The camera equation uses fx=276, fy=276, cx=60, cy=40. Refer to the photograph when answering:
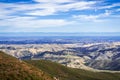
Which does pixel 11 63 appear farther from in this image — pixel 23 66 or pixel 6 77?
pixel 6 77

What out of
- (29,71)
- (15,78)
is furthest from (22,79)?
(29,71)

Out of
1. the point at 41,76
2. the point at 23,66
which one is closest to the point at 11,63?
the point at 23,66

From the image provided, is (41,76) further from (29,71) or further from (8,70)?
(8,70)

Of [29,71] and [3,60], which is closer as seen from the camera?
[29,71]

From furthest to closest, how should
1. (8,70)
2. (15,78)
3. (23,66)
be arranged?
(23,66), (8,70), (15,78)

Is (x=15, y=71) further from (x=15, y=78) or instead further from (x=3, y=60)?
(x=3, y=60)

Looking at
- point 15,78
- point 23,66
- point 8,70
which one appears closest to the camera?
point 15,78

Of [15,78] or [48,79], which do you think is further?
[48,79]
